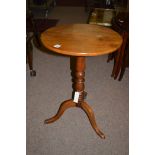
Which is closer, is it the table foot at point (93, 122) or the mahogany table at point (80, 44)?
the mahogany table at point (80, 44)

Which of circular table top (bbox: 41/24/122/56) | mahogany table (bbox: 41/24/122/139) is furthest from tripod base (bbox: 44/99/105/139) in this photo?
circular table top (bbox: 41/24/122/56)

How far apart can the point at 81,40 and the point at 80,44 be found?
A: 3.3 inches

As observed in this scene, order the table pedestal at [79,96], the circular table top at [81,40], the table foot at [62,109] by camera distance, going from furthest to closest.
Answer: the table foot at [62,109], the table pedestal at [79,96], the circular table top at [81,40]

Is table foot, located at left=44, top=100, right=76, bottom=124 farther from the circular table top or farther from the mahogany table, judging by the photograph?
the circular table top

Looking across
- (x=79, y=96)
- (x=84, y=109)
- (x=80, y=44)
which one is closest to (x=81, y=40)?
(x=80, y=44)

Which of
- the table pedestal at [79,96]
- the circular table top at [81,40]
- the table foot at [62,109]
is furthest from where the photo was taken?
the table foot at [62,109]

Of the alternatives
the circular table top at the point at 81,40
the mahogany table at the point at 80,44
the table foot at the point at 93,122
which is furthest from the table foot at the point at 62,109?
the circular table top at the point at 81,40

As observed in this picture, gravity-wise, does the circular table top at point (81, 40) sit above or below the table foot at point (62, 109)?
above

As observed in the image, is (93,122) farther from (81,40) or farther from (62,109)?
(81,40)

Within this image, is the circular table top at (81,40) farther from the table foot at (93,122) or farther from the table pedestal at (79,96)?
the table foot at (93,122)

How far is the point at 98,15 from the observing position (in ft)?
11.9

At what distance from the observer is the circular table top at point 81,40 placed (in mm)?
1553

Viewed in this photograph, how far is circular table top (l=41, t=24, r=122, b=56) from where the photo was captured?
1553 mm

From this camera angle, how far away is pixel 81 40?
1.73 m
